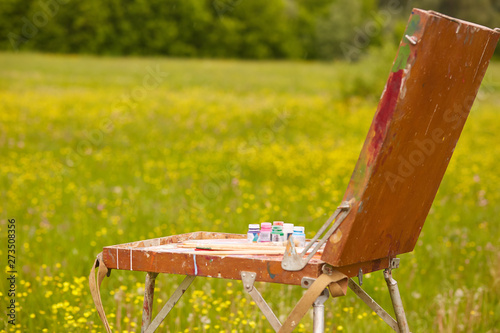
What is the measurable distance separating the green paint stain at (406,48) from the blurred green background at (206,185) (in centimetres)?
185

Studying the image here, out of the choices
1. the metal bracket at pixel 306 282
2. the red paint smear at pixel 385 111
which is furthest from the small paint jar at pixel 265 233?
the red paint smear at pixel 385 111

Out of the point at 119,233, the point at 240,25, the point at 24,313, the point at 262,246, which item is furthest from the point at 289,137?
the point at 240,25

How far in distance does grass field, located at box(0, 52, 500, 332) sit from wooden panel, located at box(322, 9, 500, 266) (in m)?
1.41

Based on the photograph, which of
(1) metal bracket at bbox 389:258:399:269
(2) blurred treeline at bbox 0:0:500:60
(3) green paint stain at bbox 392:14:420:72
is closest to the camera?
(3) green paint stain at bbox 392:14:420:72

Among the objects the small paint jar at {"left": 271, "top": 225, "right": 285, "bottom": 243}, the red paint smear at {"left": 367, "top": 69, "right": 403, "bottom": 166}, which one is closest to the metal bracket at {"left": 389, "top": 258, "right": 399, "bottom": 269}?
the small paint jar at {"left": 271, "top": 225, "right": 285, "bottom": 243}

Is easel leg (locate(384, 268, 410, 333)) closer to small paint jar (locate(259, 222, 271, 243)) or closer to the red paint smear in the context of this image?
small paint jar (locate(259, 222, 271, 243))

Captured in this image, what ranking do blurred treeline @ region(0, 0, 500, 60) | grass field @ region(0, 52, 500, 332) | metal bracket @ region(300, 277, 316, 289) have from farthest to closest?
blurred treeline @ region(0, 0, 500, 60) → grass field @ region(0, 52, 500, 332) → metal bracket @ region(300, 277, 316, 289)

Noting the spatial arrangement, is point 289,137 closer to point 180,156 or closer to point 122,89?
point 180,156

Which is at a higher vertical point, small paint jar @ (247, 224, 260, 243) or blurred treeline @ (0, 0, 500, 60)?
blurred treeline @ (0, 0, 500, 60)

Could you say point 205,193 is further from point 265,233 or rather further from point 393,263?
point 393,263

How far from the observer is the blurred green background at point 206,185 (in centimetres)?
445

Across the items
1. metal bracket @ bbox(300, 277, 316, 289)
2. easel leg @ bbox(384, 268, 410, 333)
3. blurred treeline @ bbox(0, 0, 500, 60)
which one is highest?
blurred treeline @ bbox(0, 0, 500, 60)

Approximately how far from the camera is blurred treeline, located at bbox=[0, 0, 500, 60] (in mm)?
45156

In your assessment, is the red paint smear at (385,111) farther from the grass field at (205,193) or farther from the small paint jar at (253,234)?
the grass field at (205,193)
